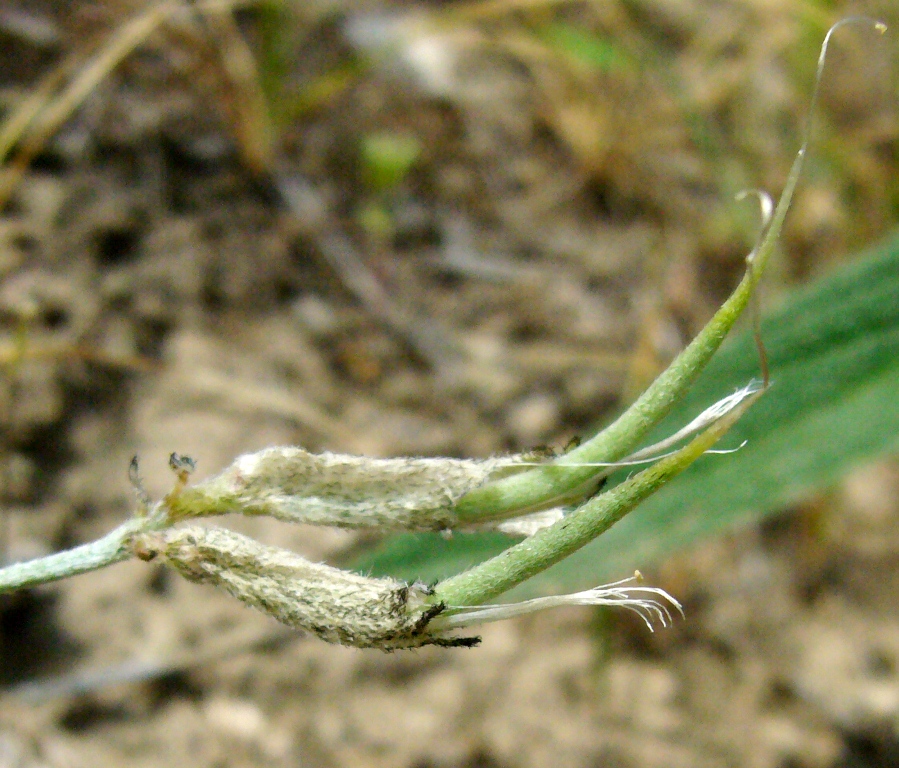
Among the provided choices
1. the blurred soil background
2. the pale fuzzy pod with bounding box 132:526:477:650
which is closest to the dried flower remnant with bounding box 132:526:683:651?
the pale fuzzy pod with bounding box 132:526:477:650

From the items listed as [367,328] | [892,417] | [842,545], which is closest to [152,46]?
[367,328]

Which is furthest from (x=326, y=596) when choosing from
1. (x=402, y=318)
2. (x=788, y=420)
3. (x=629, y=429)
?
(x=402, y=318)

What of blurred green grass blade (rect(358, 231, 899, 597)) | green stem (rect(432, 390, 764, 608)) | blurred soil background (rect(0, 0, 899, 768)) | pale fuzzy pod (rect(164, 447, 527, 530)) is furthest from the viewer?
blurred soil background (rect(0, 0, 899, 768))

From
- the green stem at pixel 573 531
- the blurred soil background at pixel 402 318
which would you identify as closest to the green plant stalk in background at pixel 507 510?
the green stem at pixel 573 531

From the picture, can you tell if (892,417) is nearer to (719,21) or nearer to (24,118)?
(24,118)

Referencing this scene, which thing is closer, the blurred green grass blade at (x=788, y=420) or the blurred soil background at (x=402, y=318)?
the blurred green grass blade at (x=788, y=420)

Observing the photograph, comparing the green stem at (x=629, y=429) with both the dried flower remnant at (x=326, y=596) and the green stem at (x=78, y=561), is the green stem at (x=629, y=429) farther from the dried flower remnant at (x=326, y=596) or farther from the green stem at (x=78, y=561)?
the green stem at (x=78, y=561)

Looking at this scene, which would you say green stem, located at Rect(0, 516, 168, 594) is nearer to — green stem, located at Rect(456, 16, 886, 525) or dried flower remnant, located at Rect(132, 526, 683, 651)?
dried flower remnant, located at Rect(132, 526, 683, 651)
